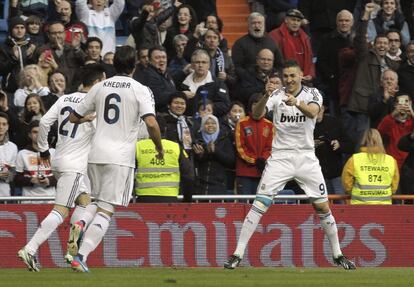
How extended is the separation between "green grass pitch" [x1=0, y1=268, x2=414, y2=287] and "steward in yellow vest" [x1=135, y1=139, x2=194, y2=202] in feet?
6.20

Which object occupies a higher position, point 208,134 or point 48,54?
point 48,54

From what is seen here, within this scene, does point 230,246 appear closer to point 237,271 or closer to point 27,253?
point 237,271

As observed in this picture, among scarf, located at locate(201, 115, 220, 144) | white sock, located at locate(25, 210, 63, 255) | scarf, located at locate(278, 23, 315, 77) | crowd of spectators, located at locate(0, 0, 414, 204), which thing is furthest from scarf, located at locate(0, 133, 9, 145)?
scarf, located at locate(278, 23, 315, 77)

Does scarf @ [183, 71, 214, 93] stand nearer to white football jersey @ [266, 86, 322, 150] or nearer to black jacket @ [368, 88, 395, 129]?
black jacket @ [368, 88, 395, 129]

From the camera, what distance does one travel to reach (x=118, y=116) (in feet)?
44.6

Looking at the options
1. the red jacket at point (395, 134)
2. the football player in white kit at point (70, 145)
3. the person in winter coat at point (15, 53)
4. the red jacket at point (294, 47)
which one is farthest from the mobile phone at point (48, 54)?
the red jacket at point (395, 134)

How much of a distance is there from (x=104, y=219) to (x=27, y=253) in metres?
0.98

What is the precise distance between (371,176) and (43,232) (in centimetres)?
507

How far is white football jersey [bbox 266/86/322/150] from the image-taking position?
14992 millimetres

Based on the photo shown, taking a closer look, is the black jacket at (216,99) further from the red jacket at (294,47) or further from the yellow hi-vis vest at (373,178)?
the yellow hi-vis vest at (373,178)

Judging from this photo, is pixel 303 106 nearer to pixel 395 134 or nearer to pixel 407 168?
pixel 407 168

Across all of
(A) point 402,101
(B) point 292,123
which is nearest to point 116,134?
(B) point 292,123

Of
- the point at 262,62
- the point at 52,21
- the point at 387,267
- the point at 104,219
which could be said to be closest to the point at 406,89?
the point at 262,62

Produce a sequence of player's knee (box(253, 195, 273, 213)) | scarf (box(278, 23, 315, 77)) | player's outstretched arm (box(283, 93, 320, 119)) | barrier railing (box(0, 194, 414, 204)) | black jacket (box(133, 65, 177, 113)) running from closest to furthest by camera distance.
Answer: player's outstretched arm (box(283, 93, 320, 119))
player's knee (box(253, 195, 273, 213))
barrier railing (box(0, 194, 414, 204))
black jacket (box(133, 65, 177, 113))
scarf (box(278, 23, 315, 77))
